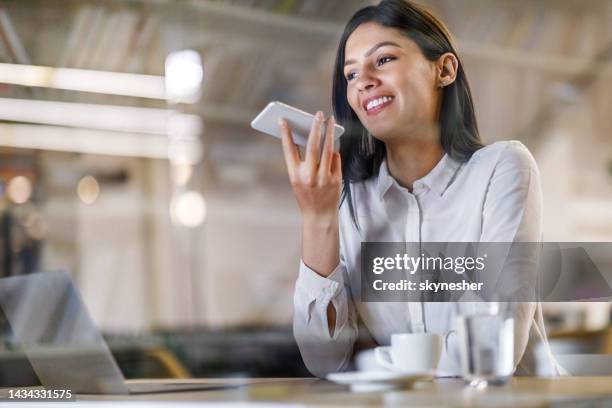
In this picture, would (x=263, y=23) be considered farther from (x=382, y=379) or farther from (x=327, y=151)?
(x=382, y=379)

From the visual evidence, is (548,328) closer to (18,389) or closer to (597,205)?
(597,205)

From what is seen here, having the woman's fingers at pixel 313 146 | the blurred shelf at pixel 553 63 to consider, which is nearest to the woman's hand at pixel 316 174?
the woman's fingers at pixel 313 146

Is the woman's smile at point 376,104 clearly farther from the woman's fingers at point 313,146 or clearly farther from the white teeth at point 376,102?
the woman's fingers at point 313,146

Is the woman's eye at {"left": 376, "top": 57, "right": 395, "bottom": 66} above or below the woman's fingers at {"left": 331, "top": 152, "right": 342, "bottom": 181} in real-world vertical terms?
above

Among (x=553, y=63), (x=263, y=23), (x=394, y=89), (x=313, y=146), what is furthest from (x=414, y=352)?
(x=263, y=23)

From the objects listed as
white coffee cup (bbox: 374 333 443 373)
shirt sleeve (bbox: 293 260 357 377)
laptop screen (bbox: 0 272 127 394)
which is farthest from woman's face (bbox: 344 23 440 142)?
laptop screen (bbox: 0 272 127 394)

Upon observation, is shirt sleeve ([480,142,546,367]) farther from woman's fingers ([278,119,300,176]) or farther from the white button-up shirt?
woman's fingers ([278,119,300,176])

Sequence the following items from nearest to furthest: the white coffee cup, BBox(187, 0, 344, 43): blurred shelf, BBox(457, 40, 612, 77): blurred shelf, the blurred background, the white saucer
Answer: the white saucer → the white coffee cup → the blurred background → BBox(457, 40, 612, 77): blurred shelf → BBox(187, 0, 344, 43): blurred shelf

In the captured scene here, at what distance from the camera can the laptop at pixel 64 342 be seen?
131cm

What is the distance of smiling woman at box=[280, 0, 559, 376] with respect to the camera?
1.53 m

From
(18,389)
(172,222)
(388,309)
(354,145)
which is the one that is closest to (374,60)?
(354,145)

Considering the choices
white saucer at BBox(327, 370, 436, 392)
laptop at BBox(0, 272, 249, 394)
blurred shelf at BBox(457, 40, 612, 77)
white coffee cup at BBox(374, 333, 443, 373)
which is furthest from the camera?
blurred shelf at BBox(457, 40, 612, 77)

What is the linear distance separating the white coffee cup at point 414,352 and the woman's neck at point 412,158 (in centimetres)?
46

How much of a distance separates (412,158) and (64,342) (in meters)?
0.70
